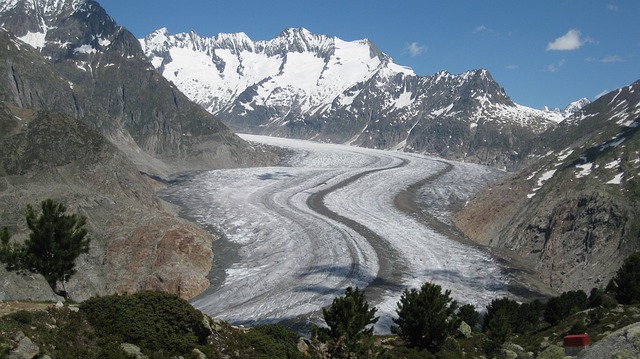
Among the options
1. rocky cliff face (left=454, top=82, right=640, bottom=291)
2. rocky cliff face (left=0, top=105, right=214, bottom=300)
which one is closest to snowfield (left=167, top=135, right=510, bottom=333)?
rocky cliff face (left=0, top=105, right=214, bottom=300)

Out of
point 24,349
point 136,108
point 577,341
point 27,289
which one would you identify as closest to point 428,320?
point 577,341

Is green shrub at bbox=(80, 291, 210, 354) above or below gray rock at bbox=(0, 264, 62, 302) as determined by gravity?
above

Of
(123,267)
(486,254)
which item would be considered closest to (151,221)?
(123,267)

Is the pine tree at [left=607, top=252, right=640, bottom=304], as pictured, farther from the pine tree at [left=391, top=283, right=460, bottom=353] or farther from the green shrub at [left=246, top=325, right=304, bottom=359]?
the green shrub at [left=246, top=325, right=304, bottom=359]

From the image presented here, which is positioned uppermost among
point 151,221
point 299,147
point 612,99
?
point 612,99

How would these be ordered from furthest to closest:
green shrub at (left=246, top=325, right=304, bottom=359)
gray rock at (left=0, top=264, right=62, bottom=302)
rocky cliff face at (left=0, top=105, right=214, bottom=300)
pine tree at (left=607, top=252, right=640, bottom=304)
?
rocky cliff face at (left=0, top=105, right=214, bottom=300)
pine tree at (left=607, top=252, right=640, bottom=304)
gray rock at (left=0, top=264, right=62, bottom=302)
green shrub at (left=246, top=325, right=304, bottom=359)

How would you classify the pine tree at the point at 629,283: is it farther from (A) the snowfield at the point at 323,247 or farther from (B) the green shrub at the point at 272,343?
(B) the green shrub at the point at 272,343

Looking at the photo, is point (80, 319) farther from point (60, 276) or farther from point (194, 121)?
point (194, 121)

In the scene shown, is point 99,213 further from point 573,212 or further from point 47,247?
point 573,212
